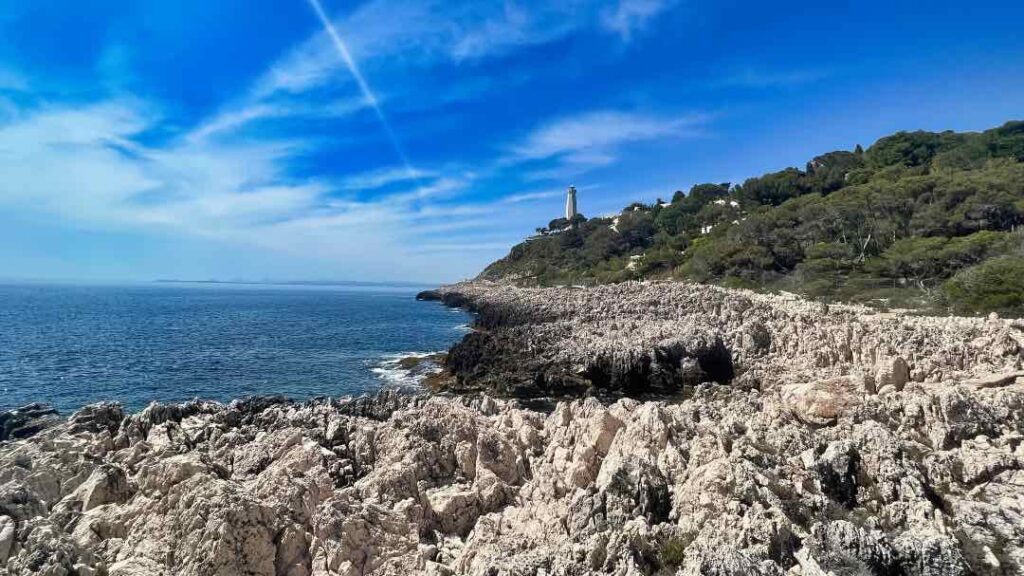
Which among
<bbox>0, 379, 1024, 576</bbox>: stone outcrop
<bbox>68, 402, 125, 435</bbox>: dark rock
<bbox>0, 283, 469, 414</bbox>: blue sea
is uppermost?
<bbox>68, 402, 125, 435</bbox>: dark rock

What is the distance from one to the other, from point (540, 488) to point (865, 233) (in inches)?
2315

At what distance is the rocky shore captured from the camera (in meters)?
7.61

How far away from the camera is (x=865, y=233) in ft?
184

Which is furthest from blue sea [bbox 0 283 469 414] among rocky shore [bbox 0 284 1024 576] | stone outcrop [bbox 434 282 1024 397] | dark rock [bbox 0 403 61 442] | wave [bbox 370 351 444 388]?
rocky shore [bbox 0 284 1024 576]

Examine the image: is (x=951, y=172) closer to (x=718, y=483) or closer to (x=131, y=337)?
(x=718, y=483)

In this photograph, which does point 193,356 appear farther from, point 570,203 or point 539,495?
point 570,203

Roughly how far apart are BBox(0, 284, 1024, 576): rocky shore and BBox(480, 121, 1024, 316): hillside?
24451 mm

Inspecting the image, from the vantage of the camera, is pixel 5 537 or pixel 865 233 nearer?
pixel 5 537

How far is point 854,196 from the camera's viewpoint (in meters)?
62.9

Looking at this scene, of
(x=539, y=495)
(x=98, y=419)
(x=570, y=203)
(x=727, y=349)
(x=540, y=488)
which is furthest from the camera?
(x=570, y=203)

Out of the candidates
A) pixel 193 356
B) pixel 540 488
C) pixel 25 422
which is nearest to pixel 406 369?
pixel 193 356

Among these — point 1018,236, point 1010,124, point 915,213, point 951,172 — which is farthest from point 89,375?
point 1010,124

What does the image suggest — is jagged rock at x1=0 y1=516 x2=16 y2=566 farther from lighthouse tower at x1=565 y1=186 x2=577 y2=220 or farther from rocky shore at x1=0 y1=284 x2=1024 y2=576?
lighthouse tower at x1=565 y1=186 x2=577 y2=220

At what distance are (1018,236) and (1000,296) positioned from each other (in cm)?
1517
